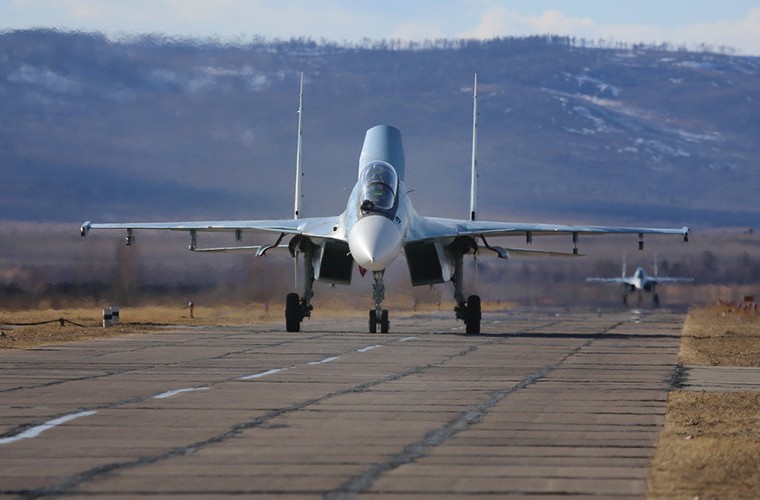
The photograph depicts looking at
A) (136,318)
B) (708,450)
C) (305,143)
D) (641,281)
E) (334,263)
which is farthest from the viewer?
(305,143)

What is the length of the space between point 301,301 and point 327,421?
21103mm

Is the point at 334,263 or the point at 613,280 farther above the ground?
the point at 613,280

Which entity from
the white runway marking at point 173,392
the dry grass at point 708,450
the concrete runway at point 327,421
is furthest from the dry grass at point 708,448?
the white runway marking at point 173,392

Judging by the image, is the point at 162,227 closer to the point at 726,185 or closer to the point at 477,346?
the point at 477,346

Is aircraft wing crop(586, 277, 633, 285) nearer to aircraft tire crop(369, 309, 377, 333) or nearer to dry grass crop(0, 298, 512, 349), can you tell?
dry grass crop(0, 298, 512, 349)

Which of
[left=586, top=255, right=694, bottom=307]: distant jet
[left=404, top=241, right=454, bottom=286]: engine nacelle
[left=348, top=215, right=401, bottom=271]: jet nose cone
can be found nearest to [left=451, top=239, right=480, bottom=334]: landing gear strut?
[left=404, top=241, right=454, bottom=286]: engine nacelle

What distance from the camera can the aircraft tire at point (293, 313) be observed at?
118 ft

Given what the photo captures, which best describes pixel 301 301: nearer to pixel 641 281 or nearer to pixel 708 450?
pixel 708 450

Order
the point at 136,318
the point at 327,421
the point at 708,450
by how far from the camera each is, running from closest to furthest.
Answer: the point at 708,450
the point at 327,421
the point at 136,318

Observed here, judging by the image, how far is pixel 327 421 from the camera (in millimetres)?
15469

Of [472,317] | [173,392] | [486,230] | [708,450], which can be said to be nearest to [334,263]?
[472,317]

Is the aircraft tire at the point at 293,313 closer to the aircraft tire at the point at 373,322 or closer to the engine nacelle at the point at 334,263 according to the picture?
the engine nacelle at the point at 334,263

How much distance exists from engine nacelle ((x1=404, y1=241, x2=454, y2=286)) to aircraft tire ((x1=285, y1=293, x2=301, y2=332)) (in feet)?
8.30

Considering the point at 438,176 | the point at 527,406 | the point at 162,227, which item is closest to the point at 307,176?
the point at 438,176
